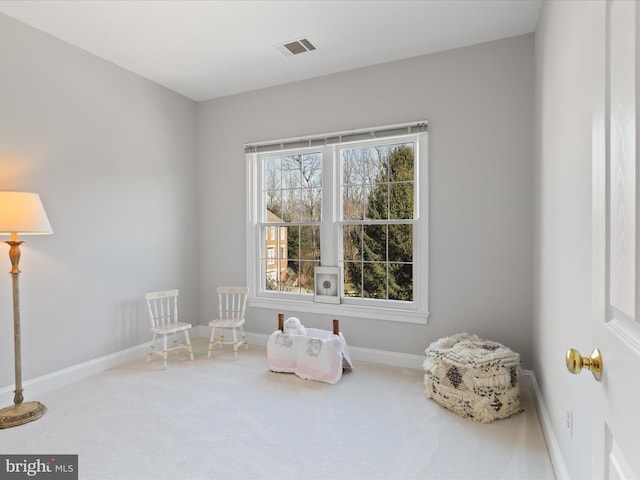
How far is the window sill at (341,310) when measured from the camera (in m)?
3.39

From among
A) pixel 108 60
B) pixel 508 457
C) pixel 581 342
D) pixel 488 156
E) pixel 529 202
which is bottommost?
pixel 508 457

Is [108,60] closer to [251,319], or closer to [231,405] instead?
[251,319]

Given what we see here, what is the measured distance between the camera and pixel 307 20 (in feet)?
9.21

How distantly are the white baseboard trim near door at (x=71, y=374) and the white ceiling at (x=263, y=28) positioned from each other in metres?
2.71

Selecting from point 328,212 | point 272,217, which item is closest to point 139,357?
point 272,217

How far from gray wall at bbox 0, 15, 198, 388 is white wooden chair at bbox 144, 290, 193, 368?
0.45 ft

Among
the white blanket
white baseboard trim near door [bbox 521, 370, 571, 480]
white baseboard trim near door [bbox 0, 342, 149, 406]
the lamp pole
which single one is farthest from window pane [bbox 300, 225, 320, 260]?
the lamp pole

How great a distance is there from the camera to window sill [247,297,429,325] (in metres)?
3.39

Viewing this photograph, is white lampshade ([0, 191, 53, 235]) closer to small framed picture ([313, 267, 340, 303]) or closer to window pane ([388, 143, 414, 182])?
small framed picture ([313, 267, 340, 303])

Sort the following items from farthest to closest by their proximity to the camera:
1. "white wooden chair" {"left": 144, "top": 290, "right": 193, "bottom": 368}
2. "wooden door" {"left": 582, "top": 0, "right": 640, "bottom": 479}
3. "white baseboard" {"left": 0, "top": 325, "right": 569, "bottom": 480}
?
1. "white wooden chair" {"left": 144, "top": 290, "right": 193, "bottom": 368}
2. "white baseboard" {"left": 0, "top": 325, "right": 569, "bottom": 480}
3. "wooden door" {"left": 582, "top": 0, "right": 640, "bottom": 479}

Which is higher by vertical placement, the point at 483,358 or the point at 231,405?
the point at 483,358

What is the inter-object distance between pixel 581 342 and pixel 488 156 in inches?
76.5

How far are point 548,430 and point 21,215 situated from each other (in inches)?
137

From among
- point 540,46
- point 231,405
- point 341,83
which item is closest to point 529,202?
point 540,46
